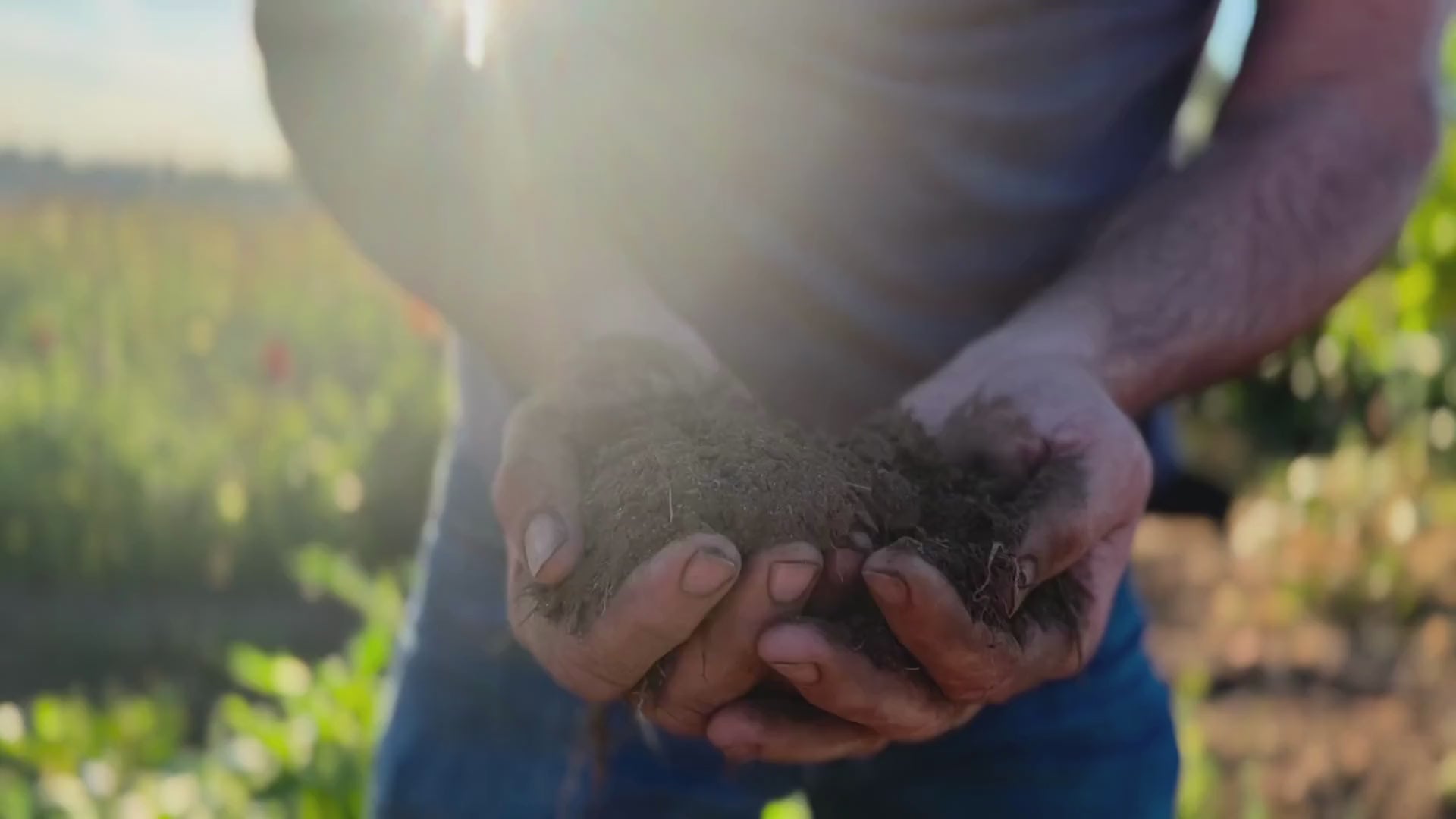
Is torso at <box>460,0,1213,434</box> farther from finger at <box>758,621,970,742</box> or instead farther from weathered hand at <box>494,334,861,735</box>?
finger at <box>758,621,970,742</box>

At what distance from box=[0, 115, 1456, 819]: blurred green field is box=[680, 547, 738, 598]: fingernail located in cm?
188

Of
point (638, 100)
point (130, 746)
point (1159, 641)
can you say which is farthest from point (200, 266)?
point (638, 100)

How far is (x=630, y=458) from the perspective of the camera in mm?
1318

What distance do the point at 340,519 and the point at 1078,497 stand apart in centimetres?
430

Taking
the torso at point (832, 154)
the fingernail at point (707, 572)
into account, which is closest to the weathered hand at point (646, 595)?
the fingernail at point (707, 572)

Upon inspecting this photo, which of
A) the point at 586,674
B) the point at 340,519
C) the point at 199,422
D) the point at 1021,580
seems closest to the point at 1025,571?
the point at 1021,580

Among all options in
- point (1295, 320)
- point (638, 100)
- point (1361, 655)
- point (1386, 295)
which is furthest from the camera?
point (1386, 295)

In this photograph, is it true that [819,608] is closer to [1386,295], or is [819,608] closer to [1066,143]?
[1066,143]

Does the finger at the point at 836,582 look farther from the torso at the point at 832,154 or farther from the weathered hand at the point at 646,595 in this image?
the torso at the point at 832,154

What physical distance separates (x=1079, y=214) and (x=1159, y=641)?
2968mm

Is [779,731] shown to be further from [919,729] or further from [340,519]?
[340,519]

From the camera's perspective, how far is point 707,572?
111 centimetres

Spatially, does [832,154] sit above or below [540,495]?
above

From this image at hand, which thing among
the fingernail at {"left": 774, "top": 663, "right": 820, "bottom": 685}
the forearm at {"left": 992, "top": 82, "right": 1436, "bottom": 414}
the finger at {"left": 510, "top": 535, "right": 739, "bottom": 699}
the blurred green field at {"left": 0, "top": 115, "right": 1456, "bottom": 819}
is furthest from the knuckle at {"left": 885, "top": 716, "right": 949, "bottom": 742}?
the blurred green field at {"left": 0, "top": 115, "right": 1456, "bottom": 819}
